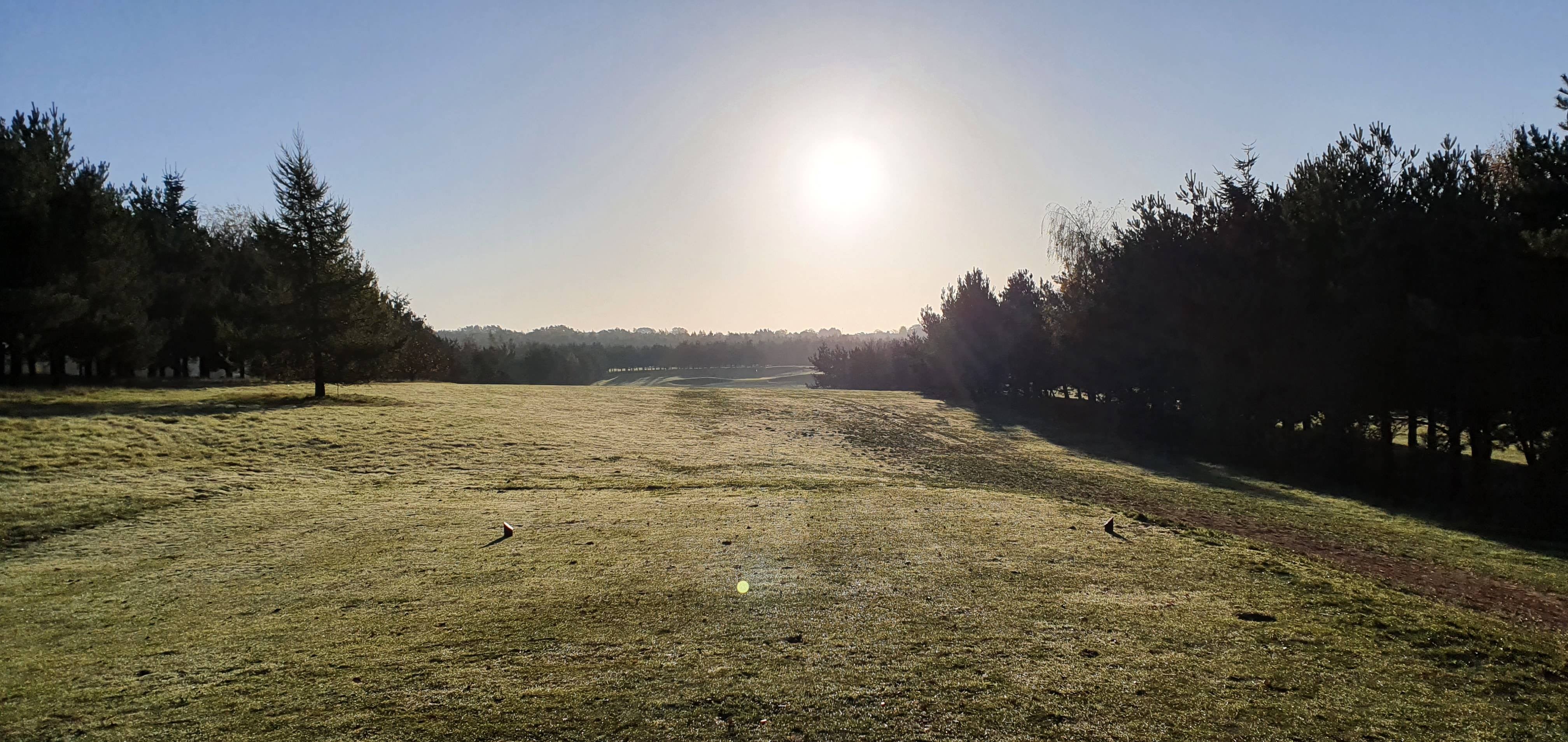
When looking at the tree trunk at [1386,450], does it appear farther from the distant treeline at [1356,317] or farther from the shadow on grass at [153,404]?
the shadow on grass at [153,404]

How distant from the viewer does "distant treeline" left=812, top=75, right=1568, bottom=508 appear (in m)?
19.0

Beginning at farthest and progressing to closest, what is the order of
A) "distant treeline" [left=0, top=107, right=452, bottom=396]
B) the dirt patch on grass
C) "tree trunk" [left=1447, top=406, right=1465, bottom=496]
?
"distant treeline" [left=0, top=107, right=452, bottom=396] < "tree trunk" [left=1447, top=406, right=1465, bottom=496] < the dirt patch on grass

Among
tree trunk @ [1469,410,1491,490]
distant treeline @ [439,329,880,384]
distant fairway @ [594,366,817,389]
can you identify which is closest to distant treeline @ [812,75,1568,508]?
tree trunk @ [1469,410,1491,490]

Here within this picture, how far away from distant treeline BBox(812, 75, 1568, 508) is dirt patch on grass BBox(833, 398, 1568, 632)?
364 inches

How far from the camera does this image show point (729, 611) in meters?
7.83

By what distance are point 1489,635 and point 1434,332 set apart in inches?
703

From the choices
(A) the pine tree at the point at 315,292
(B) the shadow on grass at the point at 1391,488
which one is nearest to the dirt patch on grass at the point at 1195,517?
(B) the shadow on grass at the point at 1391,488

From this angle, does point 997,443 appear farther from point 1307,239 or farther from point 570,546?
point 570,546

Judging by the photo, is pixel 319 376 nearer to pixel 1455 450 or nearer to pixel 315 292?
pixel 315 292

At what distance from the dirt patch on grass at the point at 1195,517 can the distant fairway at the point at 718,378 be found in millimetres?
64796

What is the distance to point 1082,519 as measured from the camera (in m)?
14.0

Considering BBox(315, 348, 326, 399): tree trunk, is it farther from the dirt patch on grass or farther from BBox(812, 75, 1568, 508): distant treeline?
BBox(812, 75, 1568, 508): distant treeline

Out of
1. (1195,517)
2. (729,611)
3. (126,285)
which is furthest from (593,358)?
(729,611)

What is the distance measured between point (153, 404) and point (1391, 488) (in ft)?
134
